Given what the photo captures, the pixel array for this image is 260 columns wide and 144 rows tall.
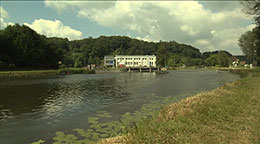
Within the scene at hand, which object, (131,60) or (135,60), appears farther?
(135,60)

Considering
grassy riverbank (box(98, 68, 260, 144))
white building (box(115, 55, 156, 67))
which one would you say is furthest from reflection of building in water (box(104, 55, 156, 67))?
grassy riverbank (box(98, 68, 260, 144))

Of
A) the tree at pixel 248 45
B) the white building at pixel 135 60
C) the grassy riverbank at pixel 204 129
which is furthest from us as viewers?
the white building at pixel 135 60

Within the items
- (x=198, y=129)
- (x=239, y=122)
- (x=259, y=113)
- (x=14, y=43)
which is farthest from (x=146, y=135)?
(x=14, y=43)

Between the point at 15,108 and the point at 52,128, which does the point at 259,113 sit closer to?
the point at 52,128

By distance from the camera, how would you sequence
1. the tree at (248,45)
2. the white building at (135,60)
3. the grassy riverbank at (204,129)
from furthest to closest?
the white building at (135,60) → the tree at (248,45) → the grassy riverbank at (204,129)

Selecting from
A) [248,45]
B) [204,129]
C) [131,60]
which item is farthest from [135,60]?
[204,129]

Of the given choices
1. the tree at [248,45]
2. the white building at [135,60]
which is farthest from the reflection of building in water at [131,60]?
the tree at [248,45]

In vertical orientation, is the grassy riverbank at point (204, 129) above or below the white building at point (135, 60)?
below

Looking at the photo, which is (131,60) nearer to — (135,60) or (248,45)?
(135,60)

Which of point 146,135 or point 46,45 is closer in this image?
point 146,135

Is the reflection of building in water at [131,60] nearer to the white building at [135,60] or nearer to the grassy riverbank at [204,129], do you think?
the white building at [135,60]

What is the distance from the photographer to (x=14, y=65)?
64.9 meters

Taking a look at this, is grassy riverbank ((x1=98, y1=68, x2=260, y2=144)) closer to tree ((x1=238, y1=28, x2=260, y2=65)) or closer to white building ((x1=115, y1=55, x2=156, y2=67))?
tree ((x1=238, y1=28, x2=260, y2=65))

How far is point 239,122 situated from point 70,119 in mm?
10657
